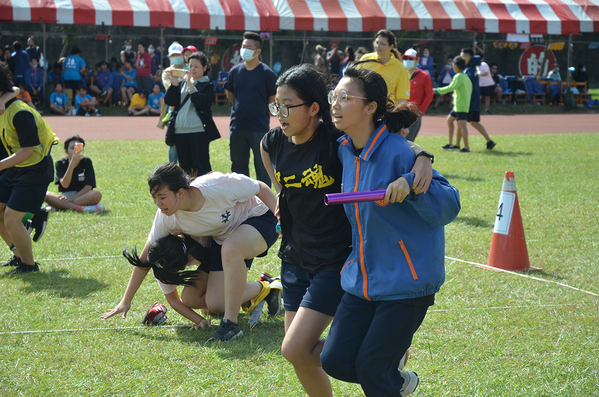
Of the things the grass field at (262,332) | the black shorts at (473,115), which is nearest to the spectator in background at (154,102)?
the black shorts at (473,115)

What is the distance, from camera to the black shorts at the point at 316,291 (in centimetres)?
295

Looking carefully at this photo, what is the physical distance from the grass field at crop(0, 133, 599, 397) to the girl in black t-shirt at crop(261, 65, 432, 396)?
665 mm

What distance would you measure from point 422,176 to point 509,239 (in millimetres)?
3531

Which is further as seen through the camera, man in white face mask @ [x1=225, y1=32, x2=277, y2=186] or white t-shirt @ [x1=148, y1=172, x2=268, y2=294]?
man in white face mask @ [x1=225, y1=32, x2=277, y2=186]

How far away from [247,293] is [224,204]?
26.8 inches

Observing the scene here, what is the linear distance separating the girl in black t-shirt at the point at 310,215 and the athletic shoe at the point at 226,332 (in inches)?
41.8

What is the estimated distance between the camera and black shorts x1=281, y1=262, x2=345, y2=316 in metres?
2.95

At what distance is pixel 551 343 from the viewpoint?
4.03 meters

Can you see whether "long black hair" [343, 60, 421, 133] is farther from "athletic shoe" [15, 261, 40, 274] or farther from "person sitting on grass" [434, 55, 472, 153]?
"person sitting on grass" [434, 55, 472, 153]

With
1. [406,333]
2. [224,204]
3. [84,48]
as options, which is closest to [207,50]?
[84,48]

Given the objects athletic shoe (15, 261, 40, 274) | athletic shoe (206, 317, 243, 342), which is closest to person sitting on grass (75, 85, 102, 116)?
athletic shoe (15, 261, 40, 274)

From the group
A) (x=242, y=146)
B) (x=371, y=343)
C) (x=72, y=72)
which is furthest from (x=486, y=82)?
(x=371, y=343)

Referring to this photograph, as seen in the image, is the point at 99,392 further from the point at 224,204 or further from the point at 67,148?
the point at 67,148

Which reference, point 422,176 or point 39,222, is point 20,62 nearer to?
point 39,222
